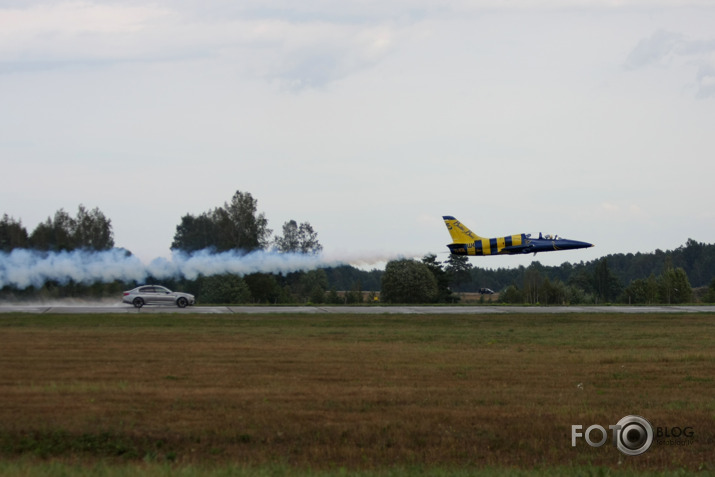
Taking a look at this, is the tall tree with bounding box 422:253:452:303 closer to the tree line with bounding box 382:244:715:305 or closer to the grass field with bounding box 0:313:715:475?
the tree line with bounding box 382:244:715:305

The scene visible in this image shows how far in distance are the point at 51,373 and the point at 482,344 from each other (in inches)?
604

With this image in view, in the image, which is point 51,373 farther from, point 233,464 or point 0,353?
point 233,464

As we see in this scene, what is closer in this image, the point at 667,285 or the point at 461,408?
the point at 461,408

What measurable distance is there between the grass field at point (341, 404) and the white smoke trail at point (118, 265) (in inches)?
1140

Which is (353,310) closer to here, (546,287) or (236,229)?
(236,229)

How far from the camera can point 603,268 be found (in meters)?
140

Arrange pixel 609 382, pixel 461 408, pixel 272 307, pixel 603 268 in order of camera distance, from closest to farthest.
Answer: pixel 461 408 → pixel 609 382 → pixel 272 307 → pixel 603 268

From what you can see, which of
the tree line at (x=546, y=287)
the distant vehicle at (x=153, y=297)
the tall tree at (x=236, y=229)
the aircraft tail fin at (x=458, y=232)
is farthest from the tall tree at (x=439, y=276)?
the distant vehicle at (x=153, y=297)

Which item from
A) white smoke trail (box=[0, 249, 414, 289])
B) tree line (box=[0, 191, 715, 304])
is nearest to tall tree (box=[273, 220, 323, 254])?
tree line (box=[0, 191, 715, 304])

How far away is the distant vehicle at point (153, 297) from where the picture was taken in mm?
52472

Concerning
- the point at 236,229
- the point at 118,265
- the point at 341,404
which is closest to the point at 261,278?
the point at 236,229

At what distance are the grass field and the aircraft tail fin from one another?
29853 mm

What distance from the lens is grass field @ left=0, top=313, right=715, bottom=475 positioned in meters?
14.4

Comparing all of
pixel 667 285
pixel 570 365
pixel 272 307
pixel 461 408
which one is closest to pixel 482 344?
pixel 570 365
